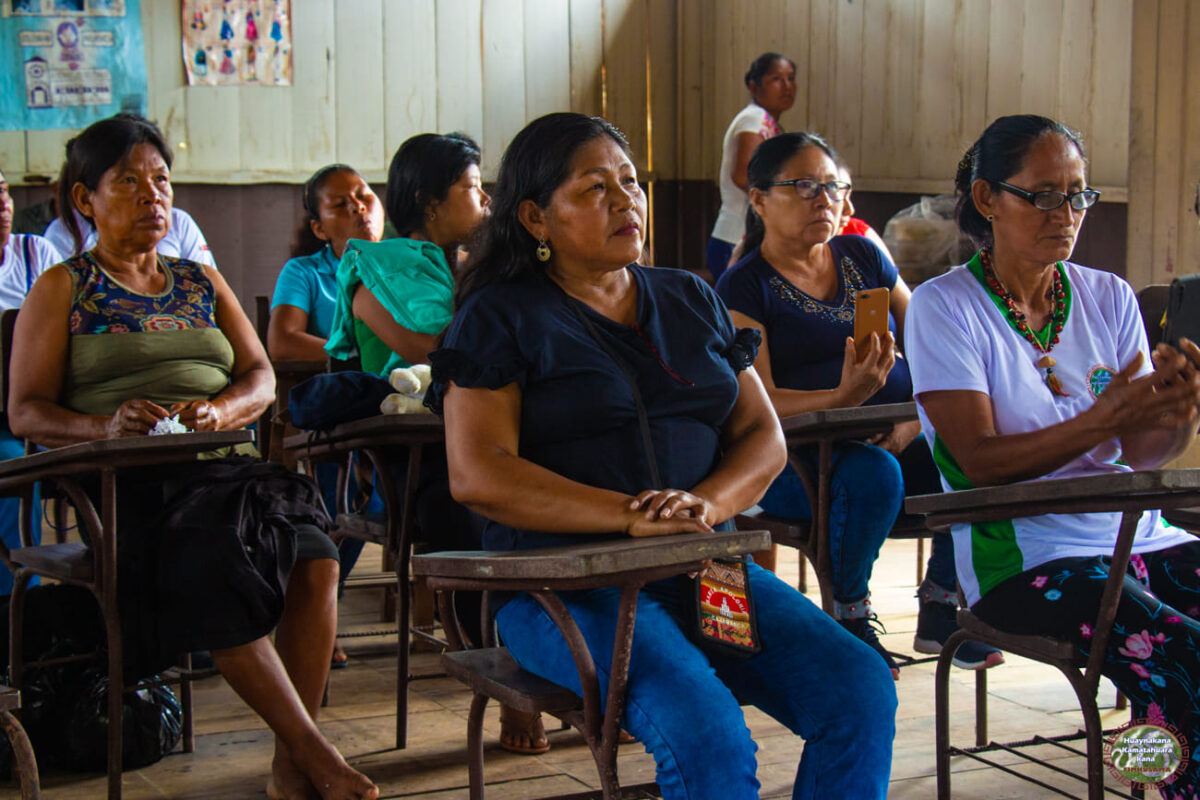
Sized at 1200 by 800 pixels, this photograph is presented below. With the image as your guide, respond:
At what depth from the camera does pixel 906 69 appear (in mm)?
6883

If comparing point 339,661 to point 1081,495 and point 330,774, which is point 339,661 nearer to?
point 330,774

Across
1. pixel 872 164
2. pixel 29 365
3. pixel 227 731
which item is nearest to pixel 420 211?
pixel 29 365

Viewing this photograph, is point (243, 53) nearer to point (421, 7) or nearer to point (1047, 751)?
point (421, 7)

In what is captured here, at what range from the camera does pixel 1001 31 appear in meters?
6.86

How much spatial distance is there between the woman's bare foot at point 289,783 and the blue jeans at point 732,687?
76cm

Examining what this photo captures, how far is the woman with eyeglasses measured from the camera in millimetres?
2648

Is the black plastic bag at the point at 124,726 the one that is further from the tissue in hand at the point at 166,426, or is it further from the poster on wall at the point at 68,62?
the poster on wall at the point at 68,62

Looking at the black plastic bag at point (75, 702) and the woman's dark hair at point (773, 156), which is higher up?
the woman's dark hair at point (773, 156)

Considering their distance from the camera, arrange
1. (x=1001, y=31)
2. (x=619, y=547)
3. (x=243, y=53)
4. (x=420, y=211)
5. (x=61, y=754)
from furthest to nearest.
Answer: (x=1001, y=31) < (x=243, y=53) < (x=420, y=211) < (x=61, y=754) < (x=619, y=547)

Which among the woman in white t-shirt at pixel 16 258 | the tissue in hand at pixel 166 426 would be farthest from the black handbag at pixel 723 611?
the woman in white t-shirt at pixel 16 258

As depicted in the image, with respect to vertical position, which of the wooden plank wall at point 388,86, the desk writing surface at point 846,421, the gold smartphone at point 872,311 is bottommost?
the desk writing surface at point 846,421

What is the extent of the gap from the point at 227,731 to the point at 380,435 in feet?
2.64

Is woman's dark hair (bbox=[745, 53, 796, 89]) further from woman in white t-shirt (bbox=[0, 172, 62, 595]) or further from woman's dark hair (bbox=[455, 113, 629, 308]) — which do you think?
woman's dark hair (bbox=[455, 113, 629, 308])

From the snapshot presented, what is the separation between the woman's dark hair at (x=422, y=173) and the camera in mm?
2994
